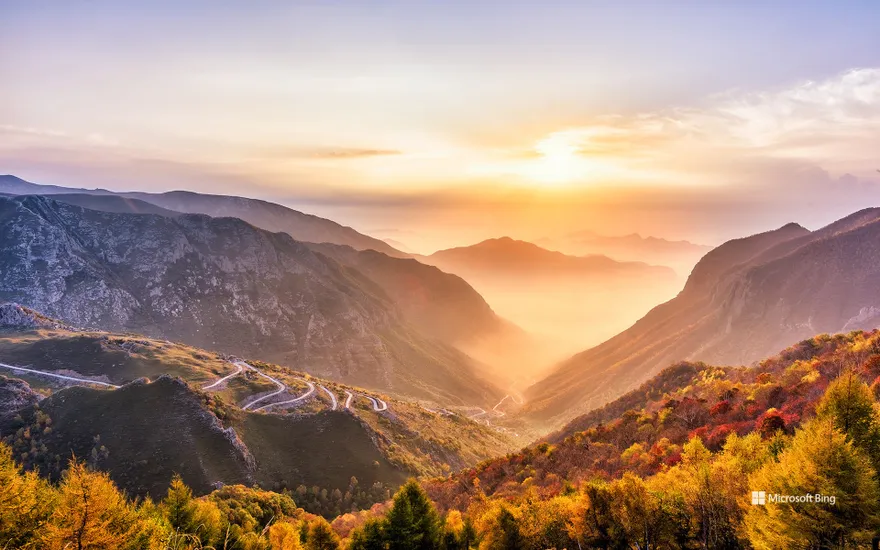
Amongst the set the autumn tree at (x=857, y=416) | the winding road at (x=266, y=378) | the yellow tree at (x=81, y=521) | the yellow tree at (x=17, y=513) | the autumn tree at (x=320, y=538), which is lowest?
the winding road at (x=266, y=378)

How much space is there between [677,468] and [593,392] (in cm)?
14828

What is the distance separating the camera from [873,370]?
40.1 m

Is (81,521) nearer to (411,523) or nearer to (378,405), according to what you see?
(411,523)

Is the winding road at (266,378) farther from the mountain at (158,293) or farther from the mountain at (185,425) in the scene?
the mountain at (158,293)

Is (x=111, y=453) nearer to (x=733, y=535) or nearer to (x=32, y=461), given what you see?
(x=32, y=461)

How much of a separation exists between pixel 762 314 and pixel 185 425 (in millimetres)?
178199

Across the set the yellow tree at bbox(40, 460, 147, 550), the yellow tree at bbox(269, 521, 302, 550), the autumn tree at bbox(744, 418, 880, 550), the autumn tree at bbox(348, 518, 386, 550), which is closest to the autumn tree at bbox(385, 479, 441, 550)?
the autumn tree at bbox(348, 518, 386, 550)

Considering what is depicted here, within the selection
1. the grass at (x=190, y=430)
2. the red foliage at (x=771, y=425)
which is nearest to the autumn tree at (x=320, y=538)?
the grass at (x=190, y=430)

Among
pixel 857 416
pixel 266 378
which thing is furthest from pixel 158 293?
pixel 857 416

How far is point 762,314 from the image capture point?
153375 millimetres

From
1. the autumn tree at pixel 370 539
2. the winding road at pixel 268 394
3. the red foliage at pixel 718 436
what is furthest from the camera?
the winding road at pixel 268 394

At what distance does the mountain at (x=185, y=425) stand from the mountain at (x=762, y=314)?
92667mm

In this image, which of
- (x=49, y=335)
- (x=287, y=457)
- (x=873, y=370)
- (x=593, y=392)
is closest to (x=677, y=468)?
(x=873, y=370)

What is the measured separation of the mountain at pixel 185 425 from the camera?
60.6 m
